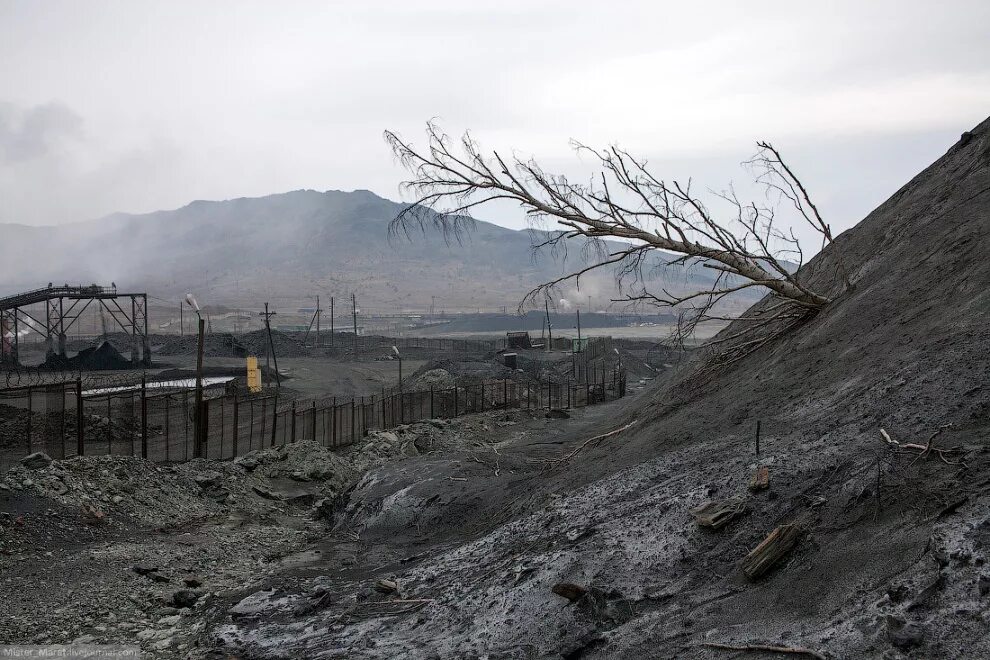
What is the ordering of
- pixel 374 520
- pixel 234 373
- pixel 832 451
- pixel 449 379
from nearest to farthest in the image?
1. pixel 832 451
2. pixel 374 520
3. pixel 449 379
4. pixel 234 373

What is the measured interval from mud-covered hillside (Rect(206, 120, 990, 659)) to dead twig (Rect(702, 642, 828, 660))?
1cm

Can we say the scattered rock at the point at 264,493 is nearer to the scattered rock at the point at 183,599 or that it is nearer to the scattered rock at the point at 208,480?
the scattered rock at the point at 208,480

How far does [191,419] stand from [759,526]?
927 inches

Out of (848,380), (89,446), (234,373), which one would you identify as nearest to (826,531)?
(848,380)

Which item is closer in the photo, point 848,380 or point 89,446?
point 848,380

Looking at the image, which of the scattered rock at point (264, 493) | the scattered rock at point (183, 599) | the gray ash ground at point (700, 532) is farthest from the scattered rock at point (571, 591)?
the scattered rock at point (264, 493)

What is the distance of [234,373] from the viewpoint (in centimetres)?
5506

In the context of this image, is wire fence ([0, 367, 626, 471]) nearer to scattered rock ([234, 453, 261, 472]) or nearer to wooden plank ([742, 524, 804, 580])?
scattered rock ([234, 453, 261, 472])

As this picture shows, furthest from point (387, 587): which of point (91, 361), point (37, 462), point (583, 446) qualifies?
point (91, 361)

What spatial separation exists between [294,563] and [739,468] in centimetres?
707

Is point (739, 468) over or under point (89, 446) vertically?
over

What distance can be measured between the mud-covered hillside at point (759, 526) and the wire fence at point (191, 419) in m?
9.42

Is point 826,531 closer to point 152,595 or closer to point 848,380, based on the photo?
point 848,380

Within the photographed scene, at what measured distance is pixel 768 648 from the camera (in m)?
4.18
